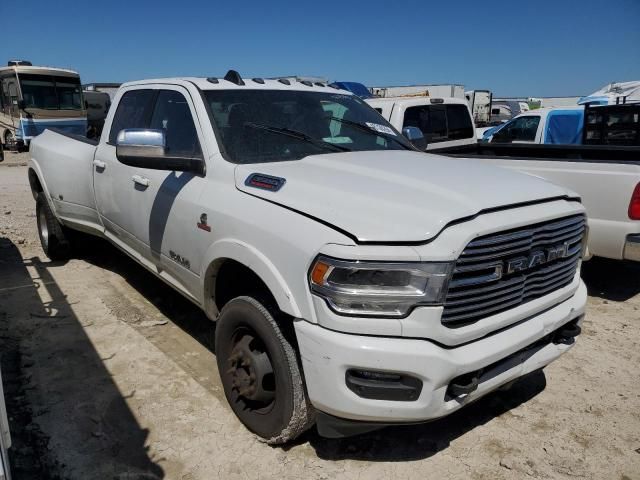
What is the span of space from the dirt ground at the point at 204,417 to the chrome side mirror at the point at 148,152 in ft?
4.68

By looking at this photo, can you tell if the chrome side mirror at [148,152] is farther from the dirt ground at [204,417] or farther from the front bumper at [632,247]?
the front bumper at [632,247]

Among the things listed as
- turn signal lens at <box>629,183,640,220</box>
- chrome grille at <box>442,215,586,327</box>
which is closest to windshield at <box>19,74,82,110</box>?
turn signal lens at <box>629,183,640,220</box>

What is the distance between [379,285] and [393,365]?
0.33m

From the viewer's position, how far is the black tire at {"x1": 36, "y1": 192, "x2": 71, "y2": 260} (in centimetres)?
568

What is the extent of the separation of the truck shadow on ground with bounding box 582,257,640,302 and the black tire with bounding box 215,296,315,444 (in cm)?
381

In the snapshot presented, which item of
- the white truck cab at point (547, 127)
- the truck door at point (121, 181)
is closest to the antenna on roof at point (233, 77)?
the truck door at point (121, 181)

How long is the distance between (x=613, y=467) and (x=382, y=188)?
73.4 inches

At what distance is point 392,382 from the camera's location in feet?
7.13

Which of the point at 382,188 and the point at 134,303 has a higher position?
the point at 382,188

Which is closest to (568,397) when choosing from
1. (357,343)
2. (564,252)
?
(564,252)

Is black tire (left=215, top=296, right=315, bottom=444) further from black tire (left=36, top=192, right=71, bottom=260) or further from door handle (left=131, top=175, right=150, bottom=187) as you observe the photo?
black tire (left=36, top=192, right=71, bottom=260)

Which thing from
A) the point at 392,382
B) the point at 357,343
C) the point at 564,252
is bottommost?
the point at 392,382

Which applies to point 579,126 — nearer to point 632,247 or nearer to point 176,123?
point 632,247

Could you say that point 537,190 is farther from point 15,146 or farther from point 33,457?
point 15,146
